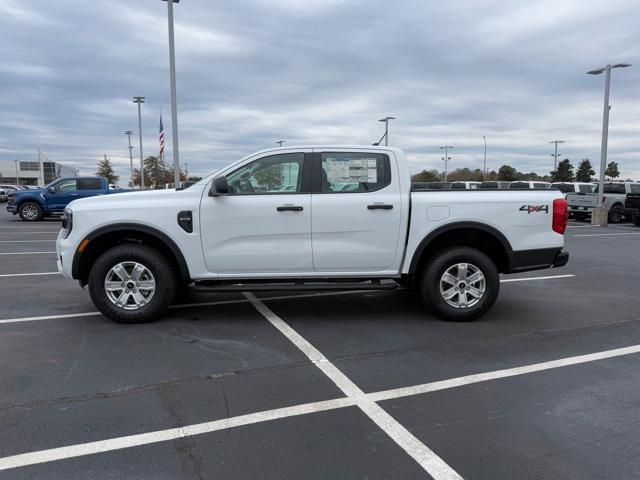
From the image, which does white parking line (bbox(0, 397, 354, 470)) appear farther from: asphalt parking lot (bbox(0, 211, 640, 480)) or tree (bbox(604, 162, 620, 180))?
tree (bbox(604, 162, 620, 180))

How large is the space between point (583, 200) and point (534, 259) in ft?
65.9

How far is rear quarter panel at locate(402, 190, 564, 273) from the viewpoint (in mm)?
5570

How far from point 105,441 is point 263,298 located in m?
3.75

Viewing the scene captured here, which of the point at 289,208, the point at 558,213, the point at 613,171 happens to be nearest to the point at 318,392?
the point at 289,208

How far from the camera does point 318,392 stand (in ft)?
12.6

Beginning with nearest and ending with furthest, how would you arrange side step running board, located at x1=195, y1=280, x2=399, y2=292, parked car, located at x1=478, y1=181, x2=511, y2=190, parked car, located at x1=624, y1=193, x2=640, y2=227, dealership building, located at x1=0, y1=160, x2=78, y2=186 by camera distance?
1. side step running board, located at x1=195, y1=280, x2=399, y2=292
2. parked car, located at x1=478, y1=181, x2=511, y2=190
3. parked car, located at x1=624, y1=193, x2=640, y2=227
4. dealership building, located at x1=0, y1=160, x2=78, y2=186

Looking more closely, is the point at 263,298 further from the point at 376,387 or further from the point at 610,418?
the point at 610,418

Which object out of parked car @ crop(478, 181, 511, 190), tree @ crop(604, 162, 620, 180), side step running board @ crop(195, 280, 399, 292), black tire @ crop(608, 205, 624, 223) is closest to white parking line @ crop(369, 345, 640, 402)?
side step running board @ crop(195, 280, 399, 292)

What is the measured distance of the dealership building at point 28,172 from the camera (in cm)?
11538

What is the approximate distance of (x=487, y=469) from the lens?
2828 millimetres

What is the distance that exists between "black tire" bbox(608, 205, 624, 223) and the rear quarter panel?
19895 millimetres

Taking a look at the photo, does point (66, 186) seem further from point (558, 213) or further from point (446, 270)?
point (558, 213)

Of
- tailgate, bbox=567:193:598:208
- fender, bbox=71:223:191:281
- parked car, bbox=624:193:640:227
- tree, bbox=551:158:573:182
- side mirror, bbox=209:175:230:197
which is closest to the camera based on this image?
side mirror, bbox=209:175:230:197

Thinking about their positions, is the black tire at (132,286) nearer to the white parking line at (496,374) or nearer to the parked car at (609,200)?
the white parking line at (496,374)
